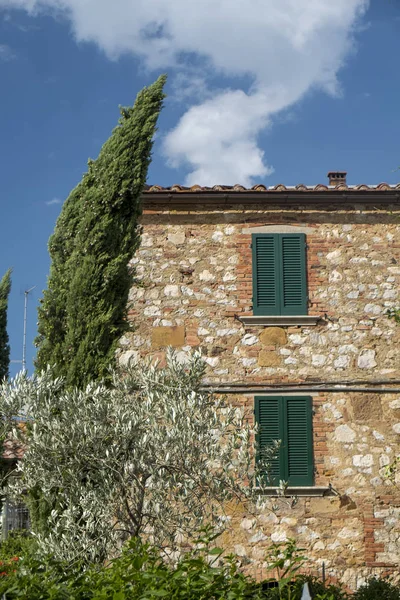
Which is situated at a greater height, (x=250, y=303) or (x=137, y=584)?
(x=250, y=303)

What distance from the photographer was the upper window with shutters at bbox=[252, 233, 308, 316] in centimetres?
1211

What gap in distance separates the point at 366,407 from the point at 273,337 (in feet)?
5.97

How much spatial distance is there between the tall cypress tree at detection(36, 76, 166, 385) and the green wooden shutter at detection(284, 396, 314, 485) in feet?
13.2

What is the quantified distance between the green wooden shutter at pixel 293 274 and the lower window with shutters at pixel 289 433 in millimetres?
1456

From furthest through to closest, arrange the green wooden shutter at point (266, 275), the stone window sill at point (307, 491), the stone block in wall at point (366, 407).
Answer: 1. the green wooden shutter at point (266, 275)
2. the stone block in wall at point (366, 407)
3. the stone window sill at point (307, 491)

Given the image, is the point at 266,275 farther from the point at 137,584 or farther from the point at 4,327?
the point at 137,584

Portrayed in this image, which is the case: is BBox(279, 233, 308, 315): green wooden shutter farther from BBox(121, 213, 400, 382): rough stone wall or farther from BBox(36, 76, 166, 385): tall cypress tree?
BBox(36, 76, 166, 385): tall cypress tree

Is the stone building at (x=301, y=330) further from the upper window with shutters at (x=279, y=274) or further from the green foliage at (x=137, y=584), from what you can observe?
the green foliage at (x=137, y=584)

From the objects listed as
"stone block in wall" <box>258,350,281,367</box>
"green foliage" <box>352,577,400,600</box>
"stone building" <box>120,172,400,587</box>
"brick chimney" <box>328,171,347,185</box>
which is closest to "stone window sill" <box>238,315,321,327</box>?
"stone building" <box>120,172,400,587</box>

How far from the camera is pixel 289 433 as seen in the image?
11.8 metres

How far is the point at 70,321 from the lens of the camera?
8656 mm

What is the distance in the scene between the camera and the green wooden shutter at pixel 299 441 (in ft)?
38.2

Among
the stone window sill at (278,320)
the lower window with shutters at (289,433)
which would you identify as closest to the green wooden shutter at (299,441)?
the lower window with shutters at (289,433)

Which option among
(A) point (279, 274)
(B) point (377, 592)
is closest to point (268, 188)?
(A) point (279, 274)
